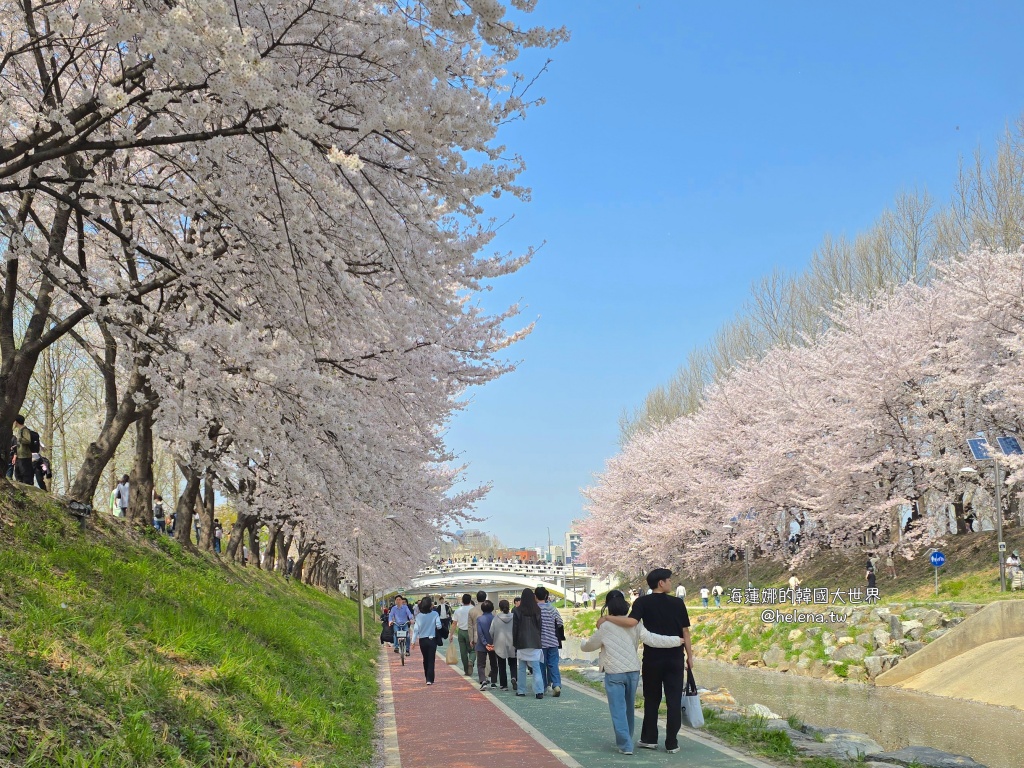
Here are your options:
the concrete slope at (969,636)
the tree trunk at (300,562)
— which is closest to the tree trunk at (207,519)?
the tree trunk at (300,562)

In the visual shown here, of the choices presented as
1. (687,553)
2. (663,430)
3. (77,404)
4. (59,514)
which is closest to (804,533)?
(687,553)

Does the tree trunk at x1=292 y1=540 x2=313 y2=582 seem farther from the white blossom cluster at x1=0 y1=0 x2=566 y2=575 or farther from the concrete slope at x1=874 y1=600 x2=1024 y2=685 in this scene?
the white blossom cluster at x1=0 y1=0 x2=566 y2=575

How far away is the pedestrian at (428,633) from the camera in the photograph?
15.1 m

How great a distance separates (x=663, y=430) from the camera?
176ft

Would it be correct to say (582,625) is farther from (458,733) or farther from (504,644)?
(458,733)

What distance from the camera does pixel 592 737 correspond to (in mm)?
8938

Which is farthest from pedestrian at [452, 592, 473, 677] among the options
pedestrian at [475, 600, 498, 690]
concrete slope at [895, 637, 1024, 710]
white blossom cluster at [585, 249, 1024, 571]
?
white blossom cluster at [585, 249, 1024, 571]

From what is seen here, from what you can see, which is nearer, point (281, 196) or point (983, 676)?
point (281, 196)

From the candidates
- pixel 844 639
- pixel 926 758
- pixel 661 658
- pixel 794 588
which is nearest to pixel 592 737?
pixel 661 658

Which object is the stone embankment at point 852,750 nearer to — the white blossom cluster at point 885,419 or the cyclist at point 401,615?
the cyclist at point 401,615

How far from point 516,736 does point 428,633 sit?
20.6 feet

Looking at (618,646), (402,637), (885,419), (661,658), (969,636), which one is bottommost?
(969,636)

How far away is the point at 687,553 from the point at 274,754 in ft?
137

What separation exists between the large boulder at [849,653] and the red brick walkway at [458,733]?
13.2 metres
